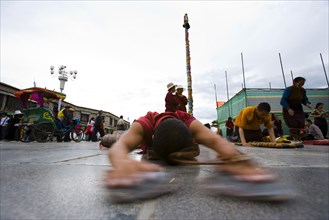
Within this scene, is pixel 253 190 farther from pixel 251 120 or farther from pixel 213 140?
pixel 251 120

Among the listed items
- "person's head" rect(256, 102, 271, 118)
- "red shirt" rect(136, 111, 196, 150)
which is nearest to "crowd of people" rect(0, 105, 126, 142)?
"person's head" rect(256, 102, 271, 118)

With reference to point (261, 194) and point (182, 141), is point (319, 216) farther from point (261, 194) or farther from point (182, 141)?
point (182, 141)

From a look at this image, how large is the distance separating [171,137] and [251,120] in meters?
2.87

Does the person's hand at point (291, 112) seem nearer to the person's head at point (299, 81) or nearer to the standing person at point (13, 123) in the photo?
the person's head at point (299, 81)

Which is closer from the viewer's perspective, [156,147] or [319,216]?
[319,216]

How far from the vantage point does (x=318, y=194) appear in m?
0.62

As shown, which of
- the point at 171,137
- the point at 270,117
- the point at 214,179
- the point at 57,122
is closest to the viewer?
the point at 214,179

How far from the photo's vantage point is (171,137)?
3.94ft

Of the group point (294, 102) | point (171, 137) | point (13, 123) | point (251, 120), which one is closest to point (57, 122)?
point (13, 123)

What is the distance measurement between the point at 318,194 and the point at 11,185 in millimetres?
1152

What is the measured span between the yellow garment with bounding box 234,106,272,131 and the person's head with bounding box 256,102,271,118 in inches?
4.8

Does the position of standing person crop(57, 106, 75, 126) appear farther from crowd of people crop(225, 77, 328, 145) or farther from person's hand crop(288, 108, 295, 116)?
person's hand crop(288, 108, 295, 116)

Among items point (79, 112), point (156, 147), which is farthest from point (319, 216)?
point (79, 112)

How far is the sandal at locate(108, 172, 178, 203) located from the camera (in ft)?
1.82
